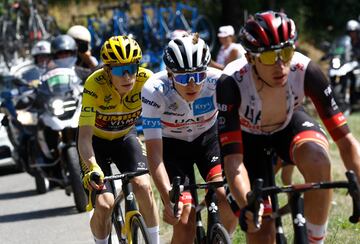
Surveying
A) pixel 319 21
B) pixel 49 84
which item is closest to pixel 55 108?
pixel 49 84

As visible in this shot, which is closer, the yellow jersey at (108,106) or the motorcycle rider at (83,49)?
the yellow jersey at (108,106)

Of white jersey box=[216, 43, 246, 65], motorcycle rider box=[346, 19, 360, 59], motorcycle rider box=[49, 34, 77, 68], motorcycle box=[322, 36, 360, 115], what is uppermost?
motorcycle rider box=[49, 34, 77, 68]

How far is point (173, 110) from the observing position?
7.13 m

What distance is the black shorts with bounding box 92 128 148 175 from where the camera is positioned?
8.02 metres

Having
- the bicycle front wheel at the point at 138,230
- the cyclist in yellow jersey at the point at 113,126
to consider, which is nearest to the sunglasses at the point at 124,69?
the cyclist in yellow jersey at the point at 113,126

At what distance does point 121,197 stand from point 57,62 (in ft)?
18.6

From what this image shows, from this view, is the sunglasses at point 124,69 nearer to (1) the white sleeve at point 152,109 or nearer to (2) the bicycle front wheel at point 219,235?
(1) the white sleeve at point 152,109

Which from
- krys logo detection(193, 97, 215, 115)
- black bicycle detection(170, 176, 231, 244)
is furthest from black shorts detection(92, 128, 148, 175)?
black bicycle detection(170, 176, 231, 244)

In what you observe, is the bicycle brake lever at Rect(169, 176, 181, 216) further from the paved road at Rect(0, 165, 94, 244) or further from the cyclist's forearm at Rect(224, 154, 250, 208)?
the paved road at Rect(0, 165, 94, 244)

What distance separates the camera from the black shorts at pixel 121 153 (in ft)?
26.3

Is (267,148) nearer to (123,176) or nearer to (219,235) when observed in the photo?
(219,235)

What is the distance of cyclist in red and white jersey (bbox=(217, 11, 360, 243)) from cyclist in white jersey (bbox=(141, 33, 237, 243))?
758 millimetres

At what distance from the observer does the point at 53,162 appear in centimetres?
1223

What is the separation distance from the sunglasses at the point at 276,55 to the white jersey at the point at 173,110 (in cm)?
139
